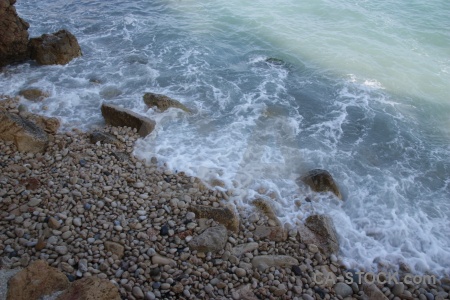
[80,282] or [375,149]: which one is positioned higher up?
[80,282]

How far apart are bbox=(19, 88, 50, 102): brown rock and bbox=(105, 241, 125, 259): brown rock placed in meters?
7.12

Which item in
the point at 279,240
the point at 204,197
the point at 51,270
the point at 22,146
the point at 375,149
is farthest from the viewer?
the point at 375,149

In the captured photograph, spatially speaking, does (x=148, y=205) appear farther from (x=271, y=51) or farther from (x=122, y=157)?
(x=271, y=51)

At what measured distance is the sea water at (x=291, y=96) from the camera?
29.0 ft

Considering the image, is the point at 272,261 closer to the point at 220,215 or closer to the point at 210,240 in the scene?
the point at 210,240

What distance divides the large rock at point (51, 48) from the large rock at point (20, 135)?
503 centimetres

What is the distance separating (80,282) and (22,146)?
5400 millimetres

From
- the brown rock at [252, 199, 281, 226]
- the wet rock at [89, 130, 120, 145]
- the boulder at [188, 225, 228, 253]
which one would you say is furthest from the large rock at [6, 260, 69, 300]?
the wet rock at [89, 130, 120, 145]

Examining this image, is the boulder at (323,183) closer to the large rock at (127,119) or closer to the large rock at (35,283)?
the large rock at (127,119)

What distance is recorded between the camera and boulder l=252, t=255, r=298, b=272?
6.92 meters

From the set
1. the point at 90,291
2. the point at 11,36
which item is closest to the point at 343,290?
the point at 90,291

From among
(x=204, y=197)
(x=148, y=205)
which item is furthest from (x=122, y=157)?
(x=204, y=197)

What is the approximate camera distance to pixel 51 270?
5.36 m

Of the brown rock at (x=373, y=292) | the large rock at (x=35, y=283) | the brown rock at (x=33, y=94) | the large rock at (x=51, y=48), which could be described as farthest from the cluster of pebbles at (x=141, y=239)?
the large rock at (x=51, y=48)
